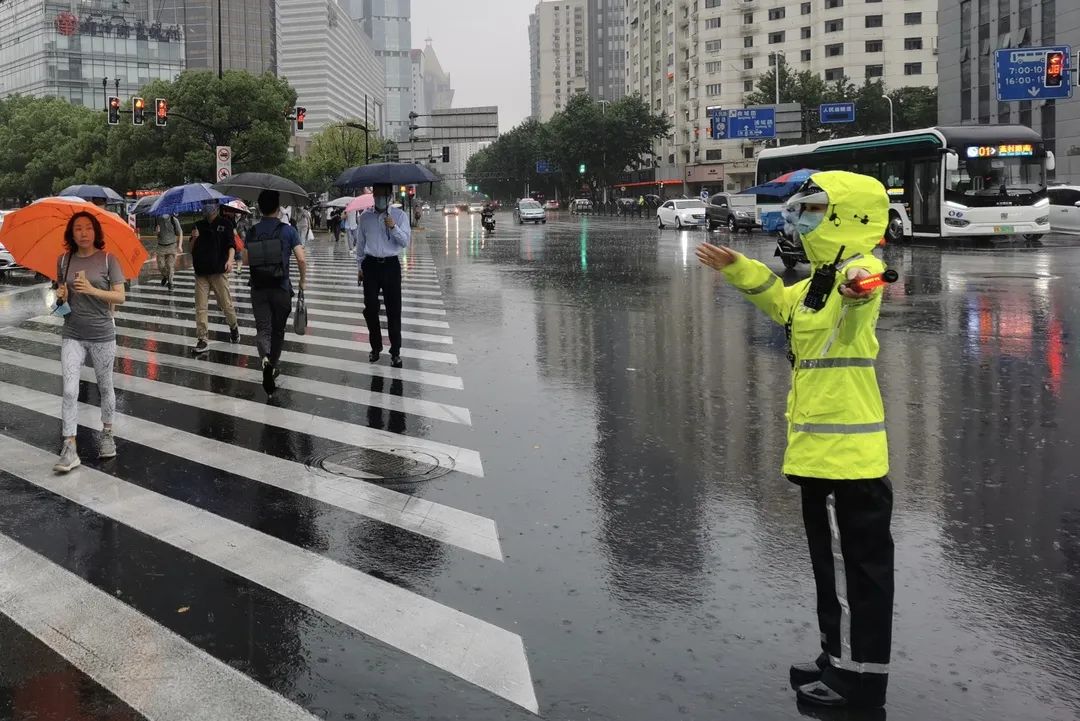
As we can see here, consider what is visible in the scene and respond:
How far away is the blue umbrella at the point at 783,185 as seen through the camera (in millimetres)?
30031

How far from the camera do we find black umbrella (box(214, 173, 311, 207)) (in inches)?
442

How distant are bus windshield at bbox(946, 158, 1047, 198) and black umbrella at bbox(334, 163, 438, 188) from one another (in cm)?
2188

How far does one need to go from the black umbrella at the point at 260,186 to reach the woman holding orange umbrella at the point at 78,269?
3297mm

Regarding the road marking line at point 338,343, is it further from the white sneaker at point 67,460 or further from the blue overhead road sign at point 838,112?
the blue overhead road sign at point 838,112

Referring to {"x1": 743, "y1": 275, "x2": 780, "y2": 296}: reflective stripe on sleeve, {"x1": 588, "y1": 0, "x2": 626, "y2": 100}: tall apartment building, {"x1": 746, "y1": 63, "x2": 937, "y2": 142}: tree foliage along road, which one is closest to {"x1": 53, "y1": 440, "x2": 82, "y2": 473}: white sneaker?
{"x1": 743, "y1": 275, "x2": 780, "y2": 296}: reflective stripe on sleeve

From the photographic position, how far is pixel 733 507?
6.23 metres

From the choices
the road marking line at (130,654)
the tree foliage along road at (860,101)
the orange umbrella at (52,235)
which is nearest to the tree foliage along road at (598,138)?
the tree foliage along road at (860,101)

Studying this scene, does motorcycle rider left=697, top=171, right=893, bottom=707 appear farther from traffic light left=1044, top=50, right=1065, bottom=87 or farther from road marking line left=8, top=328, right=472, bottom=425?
traffic light left=1044, top=50, right=1065, bottom=87

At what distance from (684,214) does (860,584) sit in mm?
49565

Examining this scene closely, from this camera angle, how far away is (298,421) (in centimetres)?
889

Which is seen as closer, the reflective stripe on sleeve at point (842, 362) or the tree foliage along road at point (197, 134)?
the reflective stripe on sleeve at point (842, 362)

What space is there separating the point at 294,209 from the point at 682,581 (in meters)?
37.6

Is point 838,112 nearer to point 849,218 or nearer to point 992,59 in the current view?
point 992,59

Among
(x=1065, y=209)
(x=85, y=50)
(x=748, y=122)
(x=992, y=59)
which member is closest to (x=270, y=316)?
(x=1065, y=209)
